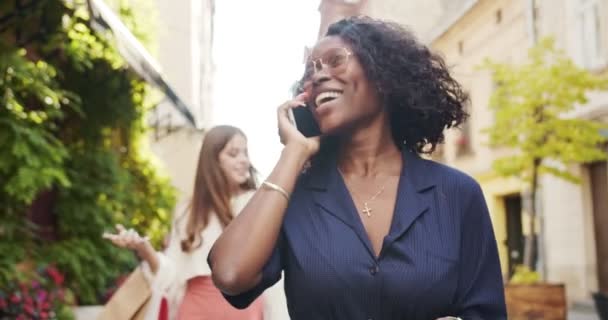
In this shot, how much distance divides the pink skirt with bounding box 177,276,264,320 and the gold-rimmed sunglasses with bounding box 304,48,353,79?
1843mm

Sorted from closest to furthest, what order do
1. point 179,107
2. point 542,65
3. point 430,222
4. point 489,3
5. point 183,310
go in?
point 430,222
point 183,310
point 179,107
point 542,65
point 489,3

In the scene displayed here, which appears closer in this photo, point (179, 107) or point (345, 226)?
point (345, 226)

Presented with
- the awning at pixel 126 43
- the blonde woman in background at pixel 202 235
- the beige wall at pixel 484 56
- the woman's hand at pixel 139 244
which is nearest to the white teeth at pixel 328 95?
the blonde woman in background at pixel 202 235

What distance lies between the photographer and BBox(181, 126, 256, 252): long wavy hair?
13.3 ft

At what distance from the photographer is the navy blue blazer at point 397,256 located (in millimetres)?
1812

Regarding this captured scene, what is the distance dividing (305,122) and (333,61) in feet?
0.70

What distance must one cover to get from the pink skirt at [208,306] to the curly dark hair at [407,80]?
5.42ft

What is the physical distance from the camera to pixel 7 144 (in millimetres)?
6027

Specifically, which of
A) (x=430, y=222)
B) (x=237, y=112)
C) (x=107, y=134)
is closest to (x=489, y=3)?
(x=107, y=134)

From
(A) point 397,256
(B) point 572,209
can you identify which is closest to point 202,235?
(A) point 397,256

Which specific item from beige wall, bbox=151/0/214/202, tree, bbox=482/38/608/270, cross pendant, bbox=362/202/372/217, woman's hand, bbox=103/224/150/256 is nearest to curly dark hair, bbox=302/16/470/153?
cross pendant, bbox=362/202/372/217

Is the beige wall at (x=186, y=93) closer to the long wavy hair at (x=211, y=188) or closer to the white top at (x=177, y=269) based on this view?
the long wavy hair at (x=211, y=188)

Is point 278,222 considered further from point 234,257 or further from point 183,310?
point 183,310

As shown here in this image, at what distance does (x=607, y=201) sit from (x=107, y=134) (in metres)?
10.5
